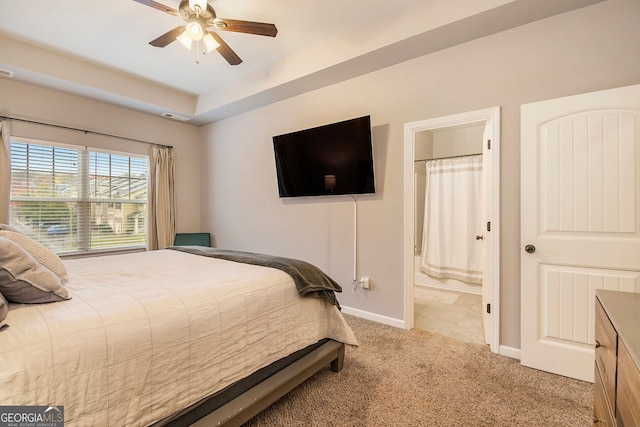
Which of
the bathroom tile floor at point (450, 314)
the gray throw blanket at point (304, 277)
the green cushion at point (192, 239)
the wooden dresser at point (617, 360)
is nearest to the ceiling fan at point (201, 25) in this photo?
the gray throw blanket at point (304, 277)

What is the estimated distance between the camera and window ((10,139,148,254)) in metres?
3.29

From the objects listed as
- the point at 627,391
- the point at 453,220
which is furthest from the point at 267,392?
the point at 453,220

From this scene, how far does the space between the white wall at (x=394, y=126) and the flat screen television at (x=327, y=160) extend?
6.1 inches

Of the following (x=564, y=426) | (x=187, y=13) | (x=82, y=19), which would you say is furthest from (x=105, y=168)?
(x=564, y=426)

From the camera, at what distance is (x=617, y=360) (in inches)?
36.4

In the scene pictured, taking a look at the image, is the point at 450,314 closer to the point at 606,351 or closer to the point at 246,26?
the point at 606,351

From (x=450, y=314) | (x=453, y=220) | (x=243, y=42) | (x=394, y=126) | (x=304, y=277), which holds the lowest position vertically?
(x=450, y=314)

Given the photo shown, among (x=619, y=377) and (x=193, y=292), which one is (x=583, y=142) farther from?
(x=193, y=292)

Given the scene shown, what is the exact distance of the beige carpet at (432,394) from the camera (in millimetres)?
1593

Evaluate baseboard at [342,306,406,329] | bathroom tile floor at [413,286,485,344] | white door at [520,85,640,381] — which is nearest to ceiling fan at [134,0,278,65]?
white door at [520,85,640,381]

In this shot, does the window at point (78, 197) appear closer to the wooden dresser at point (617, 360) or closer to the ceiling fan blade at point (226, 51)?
the ceiling fan blade at point (226, 51)

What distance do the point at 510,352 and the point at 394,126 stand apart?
2.17 m

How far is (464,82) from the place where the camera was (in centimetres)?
248

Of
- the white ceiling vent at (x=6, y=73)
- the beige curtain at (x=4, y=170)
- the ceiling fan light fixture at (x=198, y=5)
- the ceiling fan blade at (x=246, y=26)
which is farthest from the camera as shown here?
the beige curtain at (x=4, y=170)
